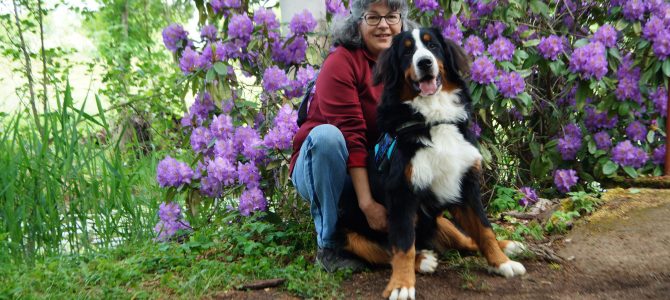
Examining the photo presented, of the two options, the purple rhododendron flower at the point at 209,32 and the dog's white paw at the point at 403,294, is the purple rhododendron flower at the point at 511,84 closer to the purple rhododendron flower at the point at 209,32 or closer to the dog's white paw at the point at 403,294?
the dog's white paw at the point at 403,294

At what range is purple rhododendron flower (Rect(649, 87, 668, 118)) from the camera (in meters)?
3.57

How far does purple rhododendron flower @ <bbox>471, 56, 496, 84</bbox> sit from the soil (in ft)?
2.97

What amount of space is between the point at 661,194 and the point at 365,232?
1.73m

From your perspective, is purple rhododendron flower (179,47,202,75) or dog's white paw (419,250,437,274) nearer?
dog's white paw (419,250,437,274)

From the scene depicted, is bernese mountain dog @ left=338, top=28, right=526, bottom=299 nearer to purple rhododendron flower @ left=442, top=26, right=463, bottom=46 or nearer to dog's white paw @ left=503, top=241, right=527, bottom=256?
dog's white paw @ left=503, top=241, right=527, bottom=256

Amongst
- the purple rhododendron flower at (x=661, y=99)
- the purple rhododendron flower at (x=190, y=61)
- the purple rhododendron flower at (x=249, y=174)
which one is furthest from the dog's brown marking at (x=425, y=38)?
the purple rhododendron flower at (x=661, y=99)

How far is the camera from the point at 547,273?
99.1 inches

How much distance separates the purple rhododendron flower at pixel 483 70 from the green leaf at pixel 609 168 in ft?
3.09

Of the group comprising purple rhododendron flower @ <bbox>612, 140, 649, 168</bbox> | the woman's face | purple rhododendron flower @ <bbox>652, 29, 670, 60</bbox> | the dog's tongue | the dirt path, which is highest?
the woman's face

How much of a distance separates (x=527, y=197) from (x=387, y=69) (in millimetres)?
1672

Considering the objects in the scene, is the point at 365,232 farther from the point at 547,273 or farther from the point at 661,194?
the point at 661,194

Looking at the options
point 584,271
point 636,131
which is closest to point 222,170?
point 584,271

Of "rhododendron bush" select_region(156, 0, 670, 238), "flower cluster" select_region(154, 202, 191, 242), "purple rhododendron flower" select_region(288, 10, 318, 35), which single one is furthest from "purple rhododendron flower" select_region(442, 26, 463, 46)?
"flower cluster" select_region(154, 202, 191, 242)

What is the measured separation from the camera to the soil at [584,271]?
2.29m
